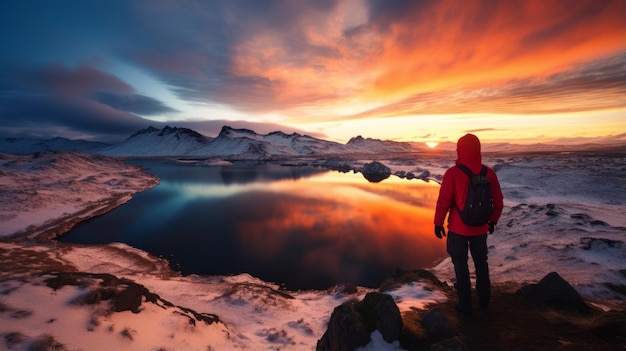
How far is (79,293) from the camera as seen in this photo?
22.2 ft

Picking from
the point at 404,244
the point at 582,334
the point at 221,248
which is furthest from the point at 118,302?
the point at 404,244

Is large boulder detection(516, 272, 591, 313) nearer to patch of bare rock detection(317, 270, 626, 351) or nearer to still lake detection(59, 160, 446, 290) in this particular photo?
patch of bare rock detection(317, 270, 626, 351)

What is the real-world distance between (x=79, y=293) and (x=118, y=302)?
2.98 feet

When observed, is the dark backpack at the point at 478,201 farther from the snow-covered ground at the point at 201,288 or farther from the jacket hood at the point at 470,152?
the snow-covered ground at the point at 201,288

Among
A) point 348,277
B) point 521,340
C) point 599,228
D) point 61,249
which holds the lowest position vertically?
point 348,277

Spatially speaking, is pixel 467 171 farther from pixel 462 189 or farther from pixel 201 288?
pixel 201 288

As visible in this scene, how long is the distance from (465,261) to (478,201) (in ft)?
4.17

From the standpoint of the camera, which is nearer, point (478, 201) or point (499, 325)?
point (478, 201)

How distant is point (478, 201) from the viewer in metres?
4.80

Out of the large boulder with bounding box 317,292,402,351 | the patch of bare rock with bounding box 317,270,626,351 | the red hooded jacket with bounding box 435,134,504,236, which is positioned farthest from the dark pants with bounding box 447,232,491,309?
the large boulder with bounding box 317,292,402,351

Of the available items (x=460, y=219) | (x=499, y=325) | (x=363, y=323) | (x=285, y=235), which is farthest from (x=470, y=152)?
(x=285, y=235)

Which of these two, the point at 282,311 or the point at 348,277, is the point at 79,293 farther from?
the point at 348,277

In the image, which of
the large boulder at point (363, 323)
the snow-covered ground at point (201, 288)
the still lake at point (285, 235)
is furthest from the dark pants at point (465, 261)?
the still lake at point (285, 235)

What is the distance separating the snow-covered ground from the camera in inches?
240
